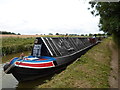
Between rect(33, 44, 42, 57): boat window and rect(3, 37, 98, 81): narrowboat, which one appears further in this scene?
rect(33, 44, 42, 57): boat window

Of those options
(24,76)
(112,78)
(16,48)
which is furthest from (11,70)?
(16,48)

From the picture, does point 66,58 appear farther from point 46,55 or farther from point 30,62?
point 30,62

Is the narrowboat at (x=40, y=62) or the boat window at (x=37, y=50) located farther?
the boat window at (x=37, y=50)

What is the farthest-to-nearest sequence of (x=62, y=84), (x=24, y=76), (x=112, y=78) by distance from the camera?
(x=24, y=76) → (x=112, y=78) → (x=62, y=84)

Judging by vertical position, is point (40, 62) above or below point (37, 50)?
below

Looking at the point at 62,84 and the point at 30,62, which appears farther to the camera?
the point at 30,62

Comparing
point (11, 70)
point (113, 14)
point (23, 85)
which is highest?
point (113, 14)

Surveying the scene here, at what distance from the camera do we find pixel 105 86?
521 cm

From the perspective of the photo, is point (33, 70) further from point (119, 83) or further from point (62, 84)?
point (119, 83)

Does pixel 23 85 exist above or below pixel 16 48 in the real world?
below

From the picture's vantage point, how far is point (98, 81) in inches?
223

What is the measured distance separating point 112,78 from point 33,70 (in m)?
4.44

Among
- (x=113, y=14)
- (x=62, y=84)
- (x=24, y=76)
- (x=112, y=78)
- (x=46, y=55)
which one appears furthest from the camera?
(x=113, y=14)

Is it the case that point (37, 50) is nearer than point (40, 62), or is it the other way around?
point (40, 62)
